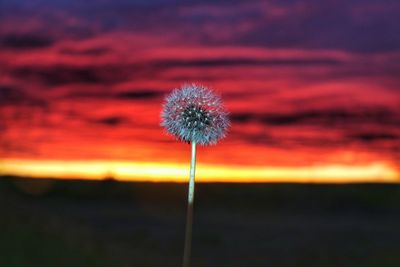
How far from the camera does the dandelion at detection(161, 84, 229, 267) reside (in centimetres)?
3731

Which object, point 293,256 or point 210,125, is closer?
point 210,125

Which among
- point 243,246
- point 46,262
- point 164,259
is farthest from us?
point 243,246

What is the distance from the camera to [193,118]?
38.1 metres

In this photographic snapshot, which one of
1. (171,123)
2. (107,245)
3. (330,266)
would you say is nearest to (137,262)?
(107,245)

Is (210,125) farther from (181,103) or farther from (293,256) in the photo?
(293,256)

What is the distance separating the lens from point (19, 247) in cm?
5169

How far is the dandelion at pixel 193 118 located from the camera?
37.3 meters

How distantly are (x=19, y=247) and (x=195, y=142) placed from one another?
18.6 meters

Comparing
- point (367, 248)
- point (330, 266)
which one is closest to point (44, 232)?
point (330, 266)

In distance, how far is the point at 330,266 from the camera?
60.4m

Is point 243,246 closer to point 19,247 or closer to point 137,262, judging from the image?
point 137,262

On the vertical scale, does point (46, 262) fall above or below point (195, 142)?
below

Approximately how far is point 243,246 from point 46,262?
3348 cm

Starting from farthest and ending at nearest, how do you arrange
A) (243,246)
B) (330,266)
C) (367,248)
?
(243,246), (367,248), (330,266)
